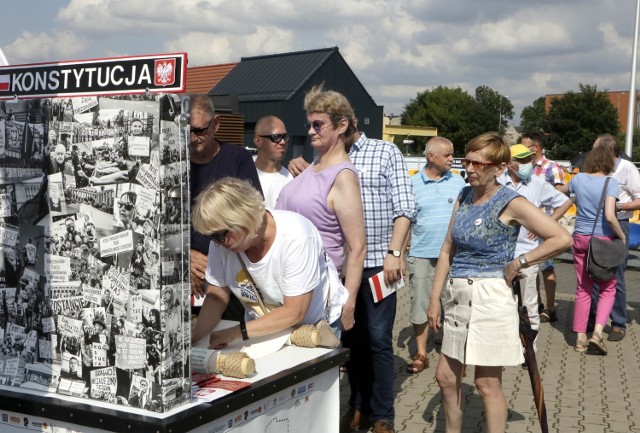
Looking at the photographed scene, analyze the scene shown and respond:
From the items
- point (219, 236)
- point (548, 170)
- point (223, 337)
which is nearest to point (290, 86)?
point (548, 170)

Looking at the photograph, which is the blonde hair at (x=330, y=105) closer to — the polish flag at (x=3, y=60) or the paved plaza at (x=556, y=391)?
the polish flag at (x=3, y=60)

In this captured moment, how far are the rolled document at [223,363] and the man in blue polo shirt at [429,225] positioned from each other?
4.02 meters

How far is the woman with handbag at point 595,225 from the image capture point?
7.30 m

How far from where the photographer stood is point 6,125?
2.62 m

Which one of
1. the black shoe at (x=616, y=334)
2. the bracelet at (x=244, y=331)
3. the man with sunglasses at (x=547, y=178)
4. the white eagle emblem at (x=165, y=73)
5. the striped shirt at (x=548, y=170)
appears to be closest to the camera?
the white eagle emblem at (x=165, y=73)

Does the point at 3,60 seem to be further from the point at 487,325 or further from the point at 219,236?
the point at 487,325

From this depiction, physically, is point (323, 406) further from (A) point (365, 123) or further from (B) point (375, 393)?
(A) point (365, 123)

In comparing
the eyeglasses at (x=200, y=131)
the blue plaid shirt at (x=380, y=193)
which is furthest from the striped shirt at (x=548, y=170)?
the eyeglasses at (x=200, y=131)

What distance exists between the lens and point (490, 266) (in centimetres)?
402

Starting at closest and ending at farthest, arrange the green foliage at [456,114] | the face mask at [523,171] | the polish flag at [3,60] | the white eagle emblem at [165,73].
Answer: the white eagle emblem at [165,73]
the polish flag at [3,60]
the face mask at [523,171]
the green foliage at [456,114]

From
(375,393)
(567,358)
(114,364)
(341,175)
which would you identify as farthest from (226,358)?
(567,358)

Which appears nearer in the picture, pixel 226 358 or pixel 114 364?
pixel 114 364

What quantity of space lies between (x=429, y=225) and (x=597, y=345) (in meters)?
1.98

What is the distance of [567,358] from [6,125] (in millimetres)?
5887
